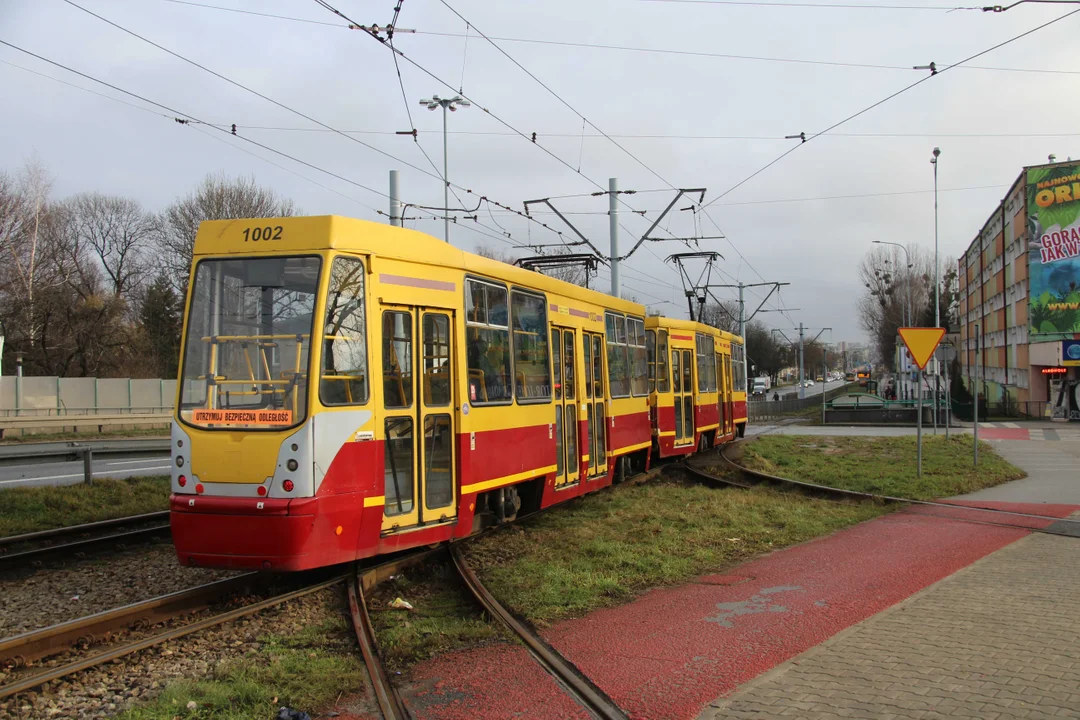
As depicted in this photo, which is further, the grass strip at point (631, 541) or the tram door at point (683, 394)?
the tram door at point (683, 394)

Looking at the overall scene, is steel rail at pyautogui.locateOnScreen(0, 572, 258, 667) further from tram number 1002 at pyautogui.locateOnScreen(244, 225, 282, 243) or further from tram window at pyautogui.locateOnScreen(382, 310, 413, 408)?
tram number 1002 at pyautogui.locateOnScreen(244, 225, 282, 243)

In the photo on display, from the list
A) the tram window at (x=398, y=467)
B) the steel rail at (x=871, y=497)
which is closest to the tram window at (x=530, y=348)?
the tram window at (x=398, y=467)

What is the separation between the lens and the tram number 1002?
7.42 metres

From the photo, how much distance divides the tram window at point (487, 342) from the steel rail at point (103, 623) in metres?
2.93

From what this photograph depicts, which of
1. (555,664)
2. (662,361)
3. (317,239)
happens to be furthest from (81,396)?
(555,664)

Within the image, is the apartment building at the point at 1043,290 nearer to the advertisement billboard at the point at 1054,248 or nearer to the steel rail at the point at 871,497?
the advertisement billboard at the point at 1054,248

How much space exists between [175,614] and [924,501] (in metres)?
11.0

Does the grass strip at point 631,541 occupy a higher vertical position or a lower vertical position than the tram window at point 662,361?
lower

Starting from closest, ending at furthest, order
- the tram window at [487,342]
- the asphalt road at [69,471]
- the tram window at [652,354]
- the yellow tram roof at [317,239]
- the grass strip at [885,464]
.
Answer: the yellow tram roof at [317,239]
the tram window at [487,342]
the grass strip at [885,464]
the asphalt road at [69,471]
the tram window at [652,354]

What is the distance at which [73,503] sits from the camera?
40.3 ft

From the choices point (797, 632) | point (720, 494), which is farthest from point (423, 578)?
point (720, 494)

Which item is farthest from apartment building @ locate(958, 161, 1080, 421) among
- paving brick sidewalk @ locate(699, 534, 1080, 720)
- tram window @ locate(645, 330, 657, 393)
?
paving brick sidewalk @ locate(699, 534, 1080, 720)

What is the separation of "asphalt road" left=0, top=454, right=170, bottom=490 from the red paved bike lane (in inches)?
464

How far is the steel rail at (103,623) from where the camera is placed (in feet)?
18.3
